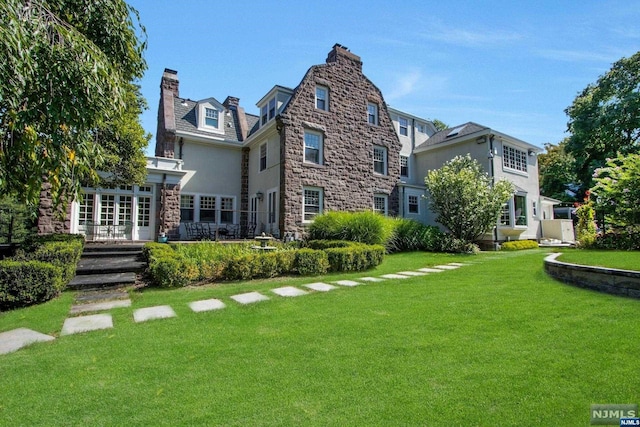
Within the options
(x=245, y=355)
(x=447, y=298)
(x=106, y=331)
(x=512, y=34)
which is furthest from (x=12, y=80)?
(x=512, y=34)

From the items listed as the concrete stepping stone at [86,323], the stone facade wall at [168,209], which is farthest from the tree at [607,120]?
the concrete stepping stone at [86,323]

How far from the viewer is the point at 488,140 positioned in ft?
54.9

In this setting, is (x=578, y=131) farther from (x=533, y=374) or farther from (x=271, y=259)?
(x=533, y=374)

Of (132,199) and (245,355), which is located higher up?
(132,199)

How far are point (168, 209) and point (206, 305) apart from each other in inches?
381

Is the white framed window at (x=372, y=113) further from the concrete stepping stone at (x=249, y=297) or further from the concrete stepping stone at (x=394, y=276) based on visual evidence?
the concrete stepping stone at (x=249, y=297)

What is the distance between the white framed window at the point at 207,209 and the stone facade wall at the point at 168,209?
222cm

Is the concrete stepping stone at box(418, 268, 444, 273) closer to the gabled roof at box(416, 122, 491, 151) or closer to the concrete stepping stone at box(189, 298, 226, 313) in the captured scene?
the concrete stepping stone at box(189, 298, 226, 313)

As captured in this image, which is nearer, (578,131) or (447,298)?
(447,298)

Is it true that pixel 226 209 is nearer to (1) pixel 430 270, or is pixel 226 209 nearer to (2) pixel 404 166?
(1) pixel 430 270

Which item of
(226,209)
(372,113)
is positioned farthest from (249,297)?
(372,113)

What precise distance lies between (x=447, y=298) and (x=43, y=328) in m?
6.07

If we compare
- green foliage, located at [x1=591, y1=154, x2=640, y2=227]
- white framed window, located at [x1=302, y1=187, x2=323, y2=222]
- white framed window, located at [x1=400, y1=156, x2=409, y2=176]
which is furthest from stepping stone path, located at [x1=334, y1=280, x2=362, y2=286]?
white framed window, located at [x1=400, y1=156, x2=409, y2=176]

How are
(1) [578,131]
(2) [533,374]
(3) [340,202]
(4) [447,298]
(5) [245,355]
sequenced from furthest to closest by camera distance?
1. (1) [578,131]
2. (3) [340,202]
3. (4) [447,298]
4. (5) [245,355]
5. (2) [533,374]
